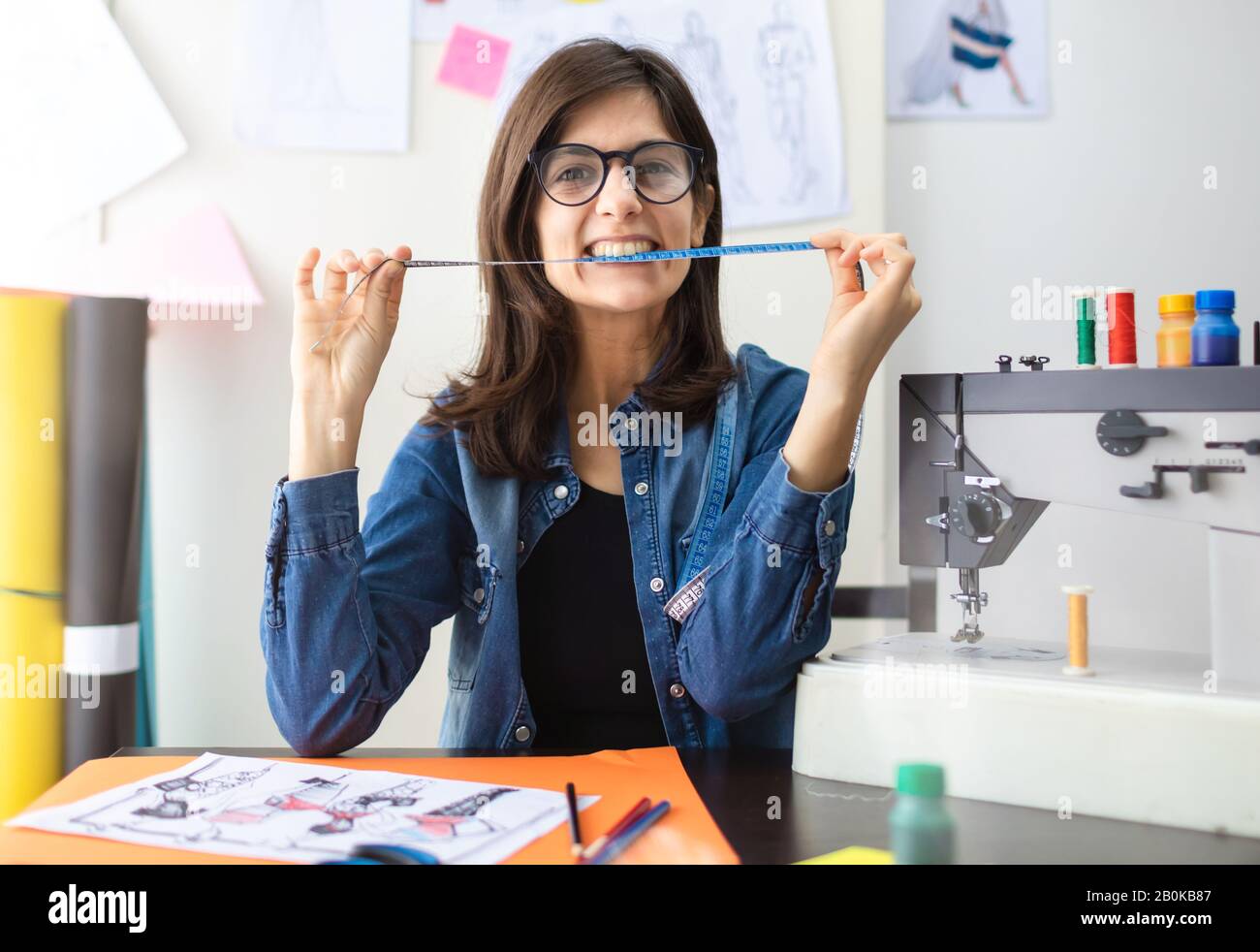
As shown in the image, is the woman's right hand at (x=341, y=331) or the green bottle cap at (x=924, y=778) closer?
the green bottle cap at (x=924, y=778)

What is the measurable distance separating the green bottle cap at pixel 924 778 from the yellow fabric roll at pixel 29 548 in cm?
161

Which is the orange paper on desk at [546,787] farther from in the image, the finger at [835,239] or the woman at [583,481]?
the finger at [835,239]

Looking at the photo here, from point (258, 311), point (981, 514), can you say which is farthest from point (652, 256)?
point (258, 311)

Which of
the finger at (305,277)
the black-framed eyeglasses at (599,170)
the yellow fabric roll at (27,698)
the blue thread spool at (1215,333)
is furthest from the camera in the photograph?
the yellow fabric roll at (27,698)

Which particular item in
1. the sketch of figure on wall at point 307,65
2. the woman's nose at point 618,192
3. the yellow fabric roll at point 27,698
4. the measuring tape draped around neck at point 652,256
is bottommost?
the yellow fabric roll at point 27,698

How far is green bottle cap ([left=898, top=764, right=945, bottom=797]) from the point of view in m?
0.76

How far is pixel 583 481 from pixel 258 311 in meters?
1.09

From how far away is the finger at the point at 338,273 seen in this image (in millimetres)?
1312

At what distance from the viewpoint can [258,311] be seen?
7.26 ft

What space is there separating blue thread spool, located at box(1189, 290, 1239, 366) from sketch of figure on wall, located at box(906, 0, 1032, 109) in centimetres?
136

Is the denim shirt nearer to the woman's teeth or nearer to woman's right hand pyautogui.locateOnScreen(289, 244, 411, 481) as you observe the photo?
woman's right hand pyautogui.locateOnScreen(289, 244, 411, 481)

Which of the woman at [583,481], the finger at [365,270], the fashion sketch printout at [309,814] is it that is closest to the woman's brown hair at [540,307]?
the woman at [583,481]

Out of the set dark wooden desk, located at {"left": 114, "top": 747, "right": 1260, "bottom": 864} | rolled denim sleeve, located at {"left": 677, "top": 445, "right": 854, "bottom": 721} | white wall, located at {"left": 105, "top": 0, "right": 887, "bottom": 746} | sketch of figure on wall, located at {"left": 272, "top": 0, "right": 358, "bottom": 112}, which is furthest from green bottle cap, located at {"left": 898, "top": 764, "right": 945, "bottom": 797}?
sketch of figure on wall, located at {"left": 272, "top": 0, "right": 358, "bottom": 112}
